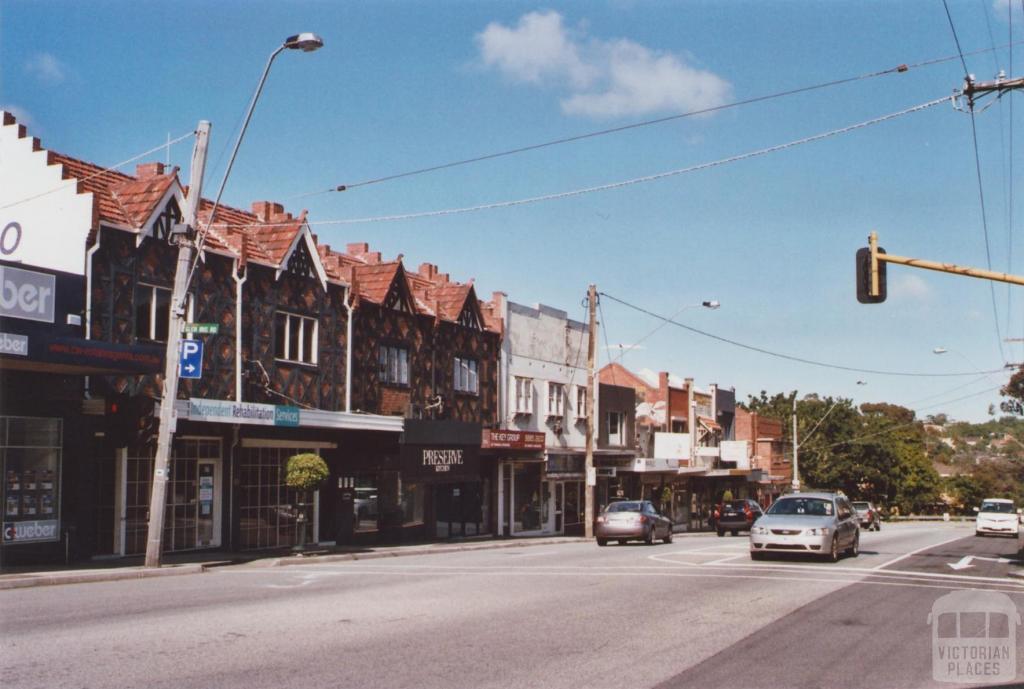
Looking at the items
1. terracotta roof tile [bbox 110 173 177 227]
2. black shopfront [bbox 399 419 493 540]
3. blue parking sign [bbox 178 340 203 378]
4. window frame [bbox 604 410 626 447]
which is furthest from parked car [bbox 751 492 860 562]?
window frame [bbox 604 410 626 447]

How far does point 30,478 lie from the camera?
22.2 metres

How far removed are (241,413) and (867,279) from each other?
14.6 meters

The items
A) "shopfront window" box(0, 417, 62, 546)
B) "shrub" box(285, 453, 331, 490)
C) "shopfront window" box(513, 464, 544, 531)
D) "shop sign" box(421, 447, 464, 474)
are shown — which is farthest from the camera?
"shopfront window" box(513, 464, 544, 531)

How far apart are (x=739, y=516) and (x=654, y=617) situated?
33.7 metres

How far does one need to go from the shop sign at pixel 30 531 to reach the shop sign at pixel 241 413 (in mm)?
3710

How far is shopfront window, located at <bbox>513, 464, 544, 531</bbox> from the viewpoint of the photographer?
4316 centimetres

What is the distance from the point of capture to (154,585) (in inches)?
704

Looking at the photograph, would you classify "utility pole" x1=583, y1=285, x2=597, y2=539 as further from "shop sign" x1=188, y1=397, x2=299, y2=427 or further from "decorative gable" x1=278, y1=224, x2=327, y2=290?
"shop sign" x1=188, y1=397, x2=299, y2=427

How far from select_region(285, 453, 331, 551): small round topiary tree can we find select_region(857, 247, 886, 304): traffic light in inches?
558

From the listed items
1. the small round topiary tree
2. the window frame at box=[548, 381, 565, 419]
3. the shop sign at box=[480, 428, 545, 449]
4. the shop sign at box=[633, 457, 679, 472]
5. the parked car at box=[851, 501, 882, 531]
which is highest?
the window frame at box=[548, 381, 565, 419]

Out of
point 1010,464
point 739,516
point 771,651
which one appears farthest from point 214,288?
point 1010,464

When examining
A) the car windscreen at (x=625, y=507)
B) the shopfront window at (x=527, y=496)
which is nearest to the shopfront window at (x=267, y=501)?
the car windscreen at (x=625, y=507)

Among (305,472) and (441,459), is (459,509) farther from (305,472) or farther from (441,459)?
(305,472)

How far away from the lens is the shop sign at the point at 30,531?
21.5 m
